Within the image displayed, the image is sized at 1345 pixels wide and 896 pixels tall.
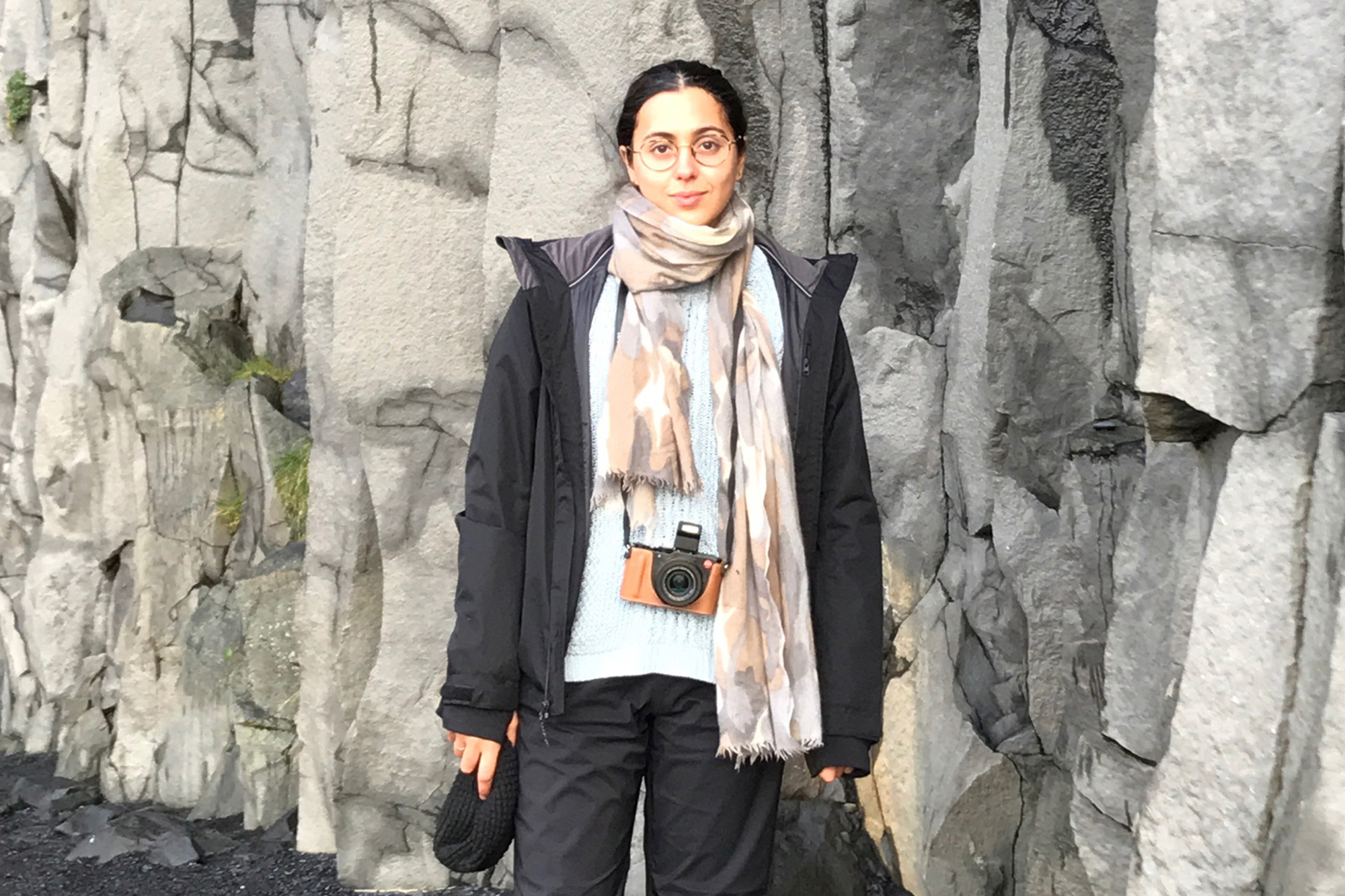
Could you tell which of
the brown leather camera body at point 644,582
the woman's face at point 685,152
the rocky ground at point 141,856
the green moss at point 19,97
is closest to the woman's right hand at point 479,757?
the brown leather camera body at point 644,582

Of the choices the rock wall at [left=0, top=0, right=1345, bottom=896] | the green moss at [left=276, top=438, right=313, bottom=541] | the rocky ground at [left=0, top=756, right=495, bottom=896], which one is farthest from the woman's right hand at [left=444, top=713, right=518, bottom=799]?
the green moss at [left=276, top=438, right=313, bottom=541]

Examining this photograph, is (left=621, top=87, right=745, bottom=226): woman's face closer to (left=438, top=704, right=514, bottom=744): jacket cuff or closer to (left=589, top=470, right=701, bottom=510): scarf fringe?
(left=589, top=470, right=701, bottom=510): scarf fringe

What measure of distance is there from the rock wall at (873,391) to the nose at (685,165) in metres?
0.64

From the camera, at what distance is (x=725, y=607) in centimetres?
201

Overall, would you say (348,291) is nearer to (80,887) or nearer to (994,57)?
(994,57)

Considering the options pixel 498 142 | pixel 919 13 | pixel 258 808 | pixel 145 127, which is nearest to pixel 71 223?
pixel 145 127

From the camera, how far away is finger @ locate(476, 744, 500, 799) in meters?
2.03

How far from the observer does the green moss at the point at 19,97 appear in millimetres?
5875

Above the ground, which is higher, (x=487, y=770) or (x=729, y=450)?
(x=729, y=450)

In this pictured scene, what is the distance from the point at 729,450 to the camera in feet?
6.72

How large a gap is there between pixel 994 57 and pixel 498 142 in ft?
3.87

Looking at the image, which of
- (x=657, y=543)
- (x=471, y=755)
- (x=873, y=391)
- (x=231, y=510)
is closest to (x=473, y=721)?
(x=471, y=755)

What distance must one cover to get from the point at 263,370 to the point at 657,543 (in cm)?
327

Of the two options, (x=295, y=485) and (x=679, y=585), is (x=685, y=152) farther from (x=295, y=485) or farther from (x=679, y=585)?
(x=295, y=485)
